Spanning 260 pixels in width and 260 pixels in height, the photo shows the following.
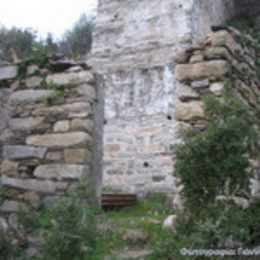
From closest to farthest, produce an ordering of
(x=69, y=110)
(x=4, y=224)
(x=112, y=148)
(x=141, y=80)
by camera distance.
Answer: (x=4, y=224), (x=69, y=110), (x=112, y=148), (x=141, y=80)

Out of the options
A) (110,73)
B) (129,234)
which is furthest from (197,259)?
(110,73)

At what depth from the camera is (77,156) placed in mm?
3871

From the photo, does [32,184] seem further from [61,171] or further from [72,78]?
[72,78]

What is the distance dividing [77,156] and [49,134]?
1.41ft

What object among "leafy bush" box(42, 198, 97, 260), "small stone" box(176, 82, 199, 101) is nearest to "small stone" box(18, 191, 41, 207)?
"leafy bush" box(42, 198, 97, 260)

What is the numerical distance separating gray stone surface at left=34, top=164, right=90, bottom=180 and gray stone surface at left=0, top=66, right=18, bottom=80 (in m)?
1.19

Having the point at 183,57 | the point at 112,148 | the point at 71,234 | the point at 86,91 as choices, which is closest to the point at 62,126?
the point at 86,91

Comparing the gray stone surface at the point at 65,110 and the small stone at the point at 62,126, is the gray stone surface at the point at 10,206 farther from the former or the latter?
the gray stone surface at the point at 65,110

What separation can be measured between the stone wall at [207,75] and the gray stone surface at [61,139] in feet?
3.13

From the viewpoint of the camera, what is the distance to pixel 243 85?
163 inches

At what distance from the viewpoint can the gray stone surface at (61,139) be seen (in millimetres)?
3912

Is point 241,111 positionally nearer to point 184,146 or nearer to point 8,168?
point 184,146

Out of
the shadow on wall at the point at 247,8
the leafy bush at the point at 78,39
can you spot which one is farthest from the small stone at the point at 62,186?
the leafy bush at the point at 78,39

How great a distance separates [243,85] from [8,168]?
266cm
